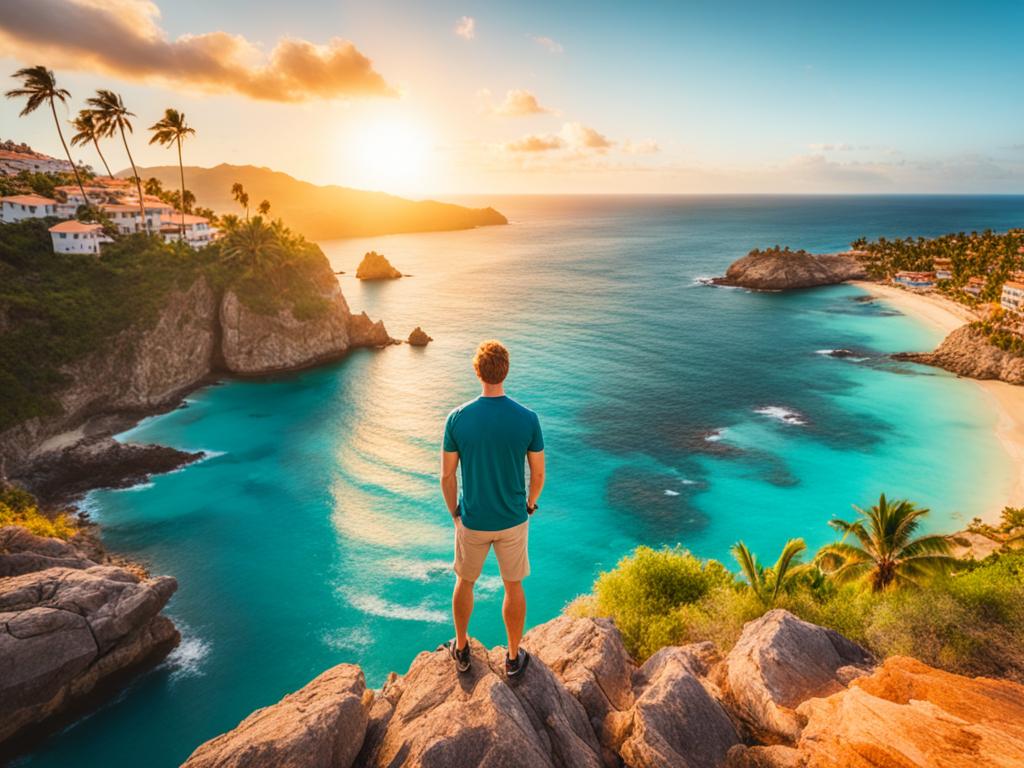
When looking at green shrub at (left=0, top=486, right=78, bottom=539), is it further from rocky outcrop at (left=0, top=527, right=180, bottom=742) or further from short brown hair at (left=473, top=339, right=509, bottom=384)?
short brown hair at (left=473, top=339, right=509, bottom=384)

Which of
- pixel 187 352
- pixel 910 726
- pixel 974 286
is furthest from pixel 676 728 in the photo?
pixel 974 286

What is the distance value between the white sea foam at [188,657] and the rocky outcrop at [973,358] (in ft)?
297

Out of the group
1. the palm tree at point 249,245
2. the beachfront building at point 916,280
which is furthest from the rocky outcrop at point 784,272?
the palm tree at point 249,245

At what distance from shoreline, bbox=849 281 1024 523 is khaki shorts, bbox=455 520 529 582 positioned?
47665 millimetres

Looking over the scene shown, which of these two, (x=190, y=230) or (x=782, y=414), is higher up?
(x=190, y=230)

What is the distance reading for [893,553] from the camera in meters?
22.0

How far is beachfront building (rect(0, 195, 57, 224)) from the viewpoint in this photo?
6581cm

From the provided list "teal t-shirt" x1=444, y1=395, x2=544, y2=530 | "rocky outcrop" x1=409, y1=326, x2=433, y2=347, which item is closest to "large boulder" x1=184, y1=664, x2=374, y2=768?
"teal t-shirt" x1=444, y1=395, x2=544, y2=530

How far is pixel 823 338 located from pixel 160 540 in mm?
97822

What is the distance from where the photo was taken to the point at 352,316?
85250mm

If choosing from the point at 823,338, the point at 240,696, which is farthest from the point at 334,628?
the point at 823,338

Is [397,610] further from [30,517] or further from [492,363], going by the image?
[492,363]

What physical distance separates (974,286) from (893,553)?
127784 mm

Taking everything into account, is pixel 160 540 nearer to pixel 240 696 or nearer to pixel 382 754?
pixel 240 696
